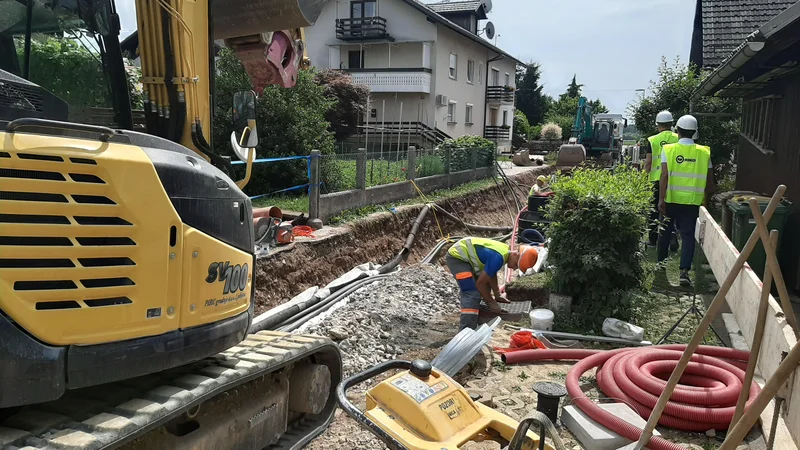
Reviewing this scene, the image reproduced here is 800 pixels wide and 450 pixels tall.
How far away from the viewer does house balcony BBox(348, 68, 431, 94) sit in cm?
2883

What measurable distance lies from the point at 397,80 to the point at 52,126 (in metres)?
27.7

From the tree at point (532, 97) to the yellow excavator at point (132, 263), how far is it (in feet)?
176

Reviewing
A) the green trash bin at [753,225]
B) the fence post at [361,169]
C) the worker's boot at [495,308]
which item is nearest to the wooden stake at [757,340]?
the worker's boot at [495,308]

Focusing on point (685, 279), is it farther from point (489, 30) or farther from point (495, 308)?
point (489, 30)

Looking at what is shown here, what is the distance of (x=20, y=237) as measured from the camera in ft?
7.05

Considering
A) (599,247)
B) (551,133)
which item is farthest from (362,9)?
(599,247)

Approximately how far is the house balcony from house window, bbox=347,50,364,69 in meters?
1.06

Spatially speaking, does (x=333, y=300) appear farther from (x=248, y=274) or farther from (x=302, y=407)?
(x=248, y=274)

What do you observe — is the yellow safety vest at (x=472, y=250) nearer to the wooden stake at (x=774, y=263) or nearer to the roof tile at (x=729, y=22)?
the wooden stake at (x=774, y=263)

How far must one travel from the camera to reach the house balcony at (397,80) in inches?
1135

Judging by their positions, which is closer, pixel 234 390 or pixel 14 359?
pixel 14 359

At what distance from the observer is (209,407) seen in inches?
128

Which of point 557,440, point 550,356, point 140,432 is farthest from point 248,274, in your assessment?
point 550,356

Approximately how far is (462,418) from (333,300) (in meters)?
4.34
